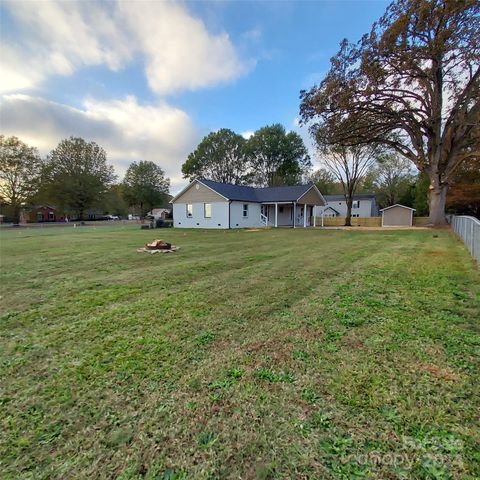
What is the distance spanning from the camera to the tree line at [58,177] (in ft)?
134

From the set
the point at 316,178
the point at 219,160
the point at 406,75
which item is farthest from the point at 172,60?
the point at 316,178

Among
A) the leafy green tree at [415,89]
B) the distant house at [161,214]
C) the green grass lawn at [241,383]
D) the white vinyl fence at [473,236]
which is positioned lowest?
the green grass lawn at [241,383]

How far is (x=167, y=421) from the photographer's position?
6.06ft

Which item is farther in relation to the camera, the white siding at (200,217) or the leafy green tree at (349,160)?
the leafy green tree at (349,160)

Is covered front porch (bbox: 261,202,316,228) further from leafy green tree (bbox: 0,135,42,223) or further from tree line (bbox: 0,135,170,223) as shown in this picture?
leafy green tree (bbox: 0,135,42,223)

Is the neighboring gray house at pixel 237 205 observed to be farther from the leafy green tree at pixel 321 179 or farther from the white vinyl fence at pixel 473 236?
the leafy green tree at pixel 321 179

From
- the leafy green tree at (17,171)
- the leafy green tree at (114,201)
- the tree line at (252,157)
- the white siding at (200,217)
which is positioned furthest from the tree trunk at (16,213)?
the white siding at (200,217)

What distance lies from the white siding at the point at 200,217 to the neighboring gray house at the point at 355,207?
23643 mm

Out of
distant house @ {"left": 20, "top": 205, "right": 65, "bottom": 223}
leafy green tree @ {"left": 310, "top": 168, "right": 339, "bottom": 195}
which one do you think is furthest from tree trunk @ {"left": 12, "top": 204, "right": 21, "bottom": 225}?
leafy green tree @ {"left": 310, "top": 168, "right": 339, "bottom": 195}

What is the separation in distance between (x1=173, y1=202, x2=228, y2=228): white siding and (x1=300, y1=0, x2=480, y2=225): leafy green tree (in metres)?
10.1

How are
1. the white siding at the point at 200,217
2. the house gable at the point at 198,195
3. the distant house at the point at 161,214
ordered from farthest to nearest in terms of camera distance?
the distant house at the point at 161,214 < the house gable at the point at 198,195 < the white siding at the point at 200,217

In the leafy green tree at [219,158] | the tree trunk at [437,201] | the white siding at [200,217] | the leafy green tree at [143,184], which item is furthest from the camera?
the leafy green tree at [143,184]

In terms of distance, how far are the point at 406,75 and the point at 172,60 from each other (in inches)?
554

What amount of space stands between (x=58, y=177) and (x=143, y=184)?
13.8 metres
